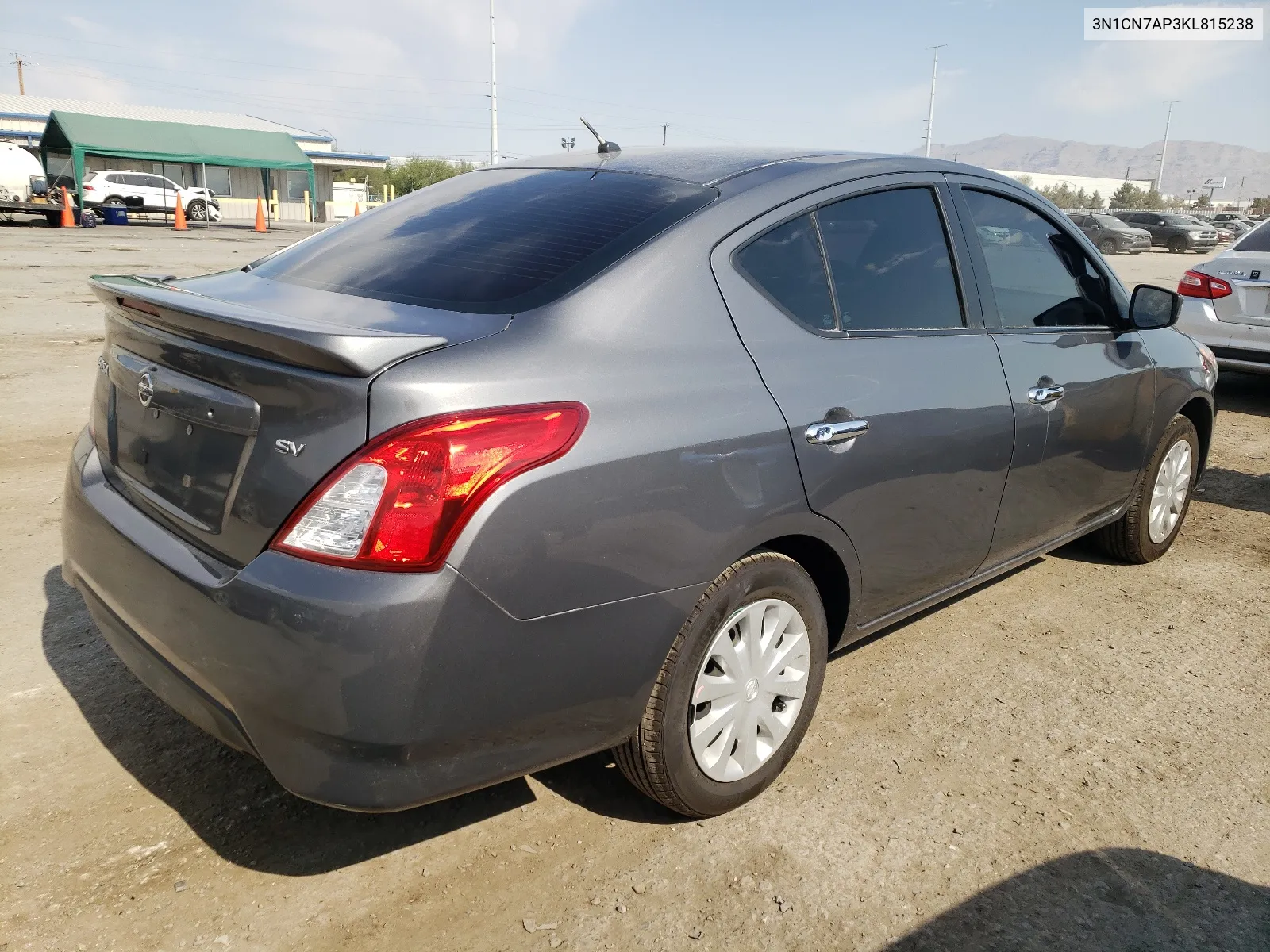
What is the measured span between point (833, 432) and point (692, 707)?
0.79m

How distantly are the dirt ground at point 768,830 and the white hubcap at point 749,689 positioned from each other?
193 mm

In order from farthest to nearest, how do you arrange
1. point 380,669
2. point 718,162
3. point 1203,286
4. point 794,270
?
point 1203,286 < point 718,162 < point 794,270 < point 380,669

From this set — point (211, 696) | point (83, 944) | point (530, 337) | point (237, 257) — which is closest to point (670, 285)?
point (530, 337)

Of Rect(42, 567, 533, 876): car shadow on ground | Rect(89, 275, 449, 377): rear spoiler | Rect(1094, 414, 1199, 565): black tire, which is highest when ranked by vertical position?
Rect(89, 275, 449, 377): rear spoiler

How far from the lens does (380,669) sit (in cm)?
191

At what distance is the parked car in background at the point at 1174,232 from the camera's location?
122 feet

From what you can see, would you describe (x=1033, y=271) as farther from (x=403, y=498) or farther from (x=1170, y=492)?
(x=403, y=498)

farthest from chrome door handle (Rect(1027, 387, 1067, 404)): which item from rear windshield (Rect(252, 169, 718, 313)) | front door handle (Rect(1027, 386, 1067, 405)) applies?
rear windshield (Rect(252, 169, 718, 313))

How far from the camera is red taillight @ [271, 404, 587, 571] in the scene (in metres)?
1.92

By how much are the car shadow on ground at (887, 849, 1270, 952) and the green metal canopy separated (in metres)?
40.4

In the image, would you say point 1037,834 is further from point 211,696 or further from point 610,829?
point 211,696

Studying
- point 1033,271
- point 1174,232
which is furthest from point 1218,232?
point 1033,271

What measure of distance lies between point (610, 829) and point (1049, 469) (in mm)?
2028

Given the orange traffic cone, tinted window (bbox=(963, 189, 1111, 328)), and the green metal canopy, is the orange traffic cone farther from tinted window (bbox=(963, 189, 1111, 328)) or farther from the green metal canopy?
tinted window (bbox=(963, 189, 1111, 328))
